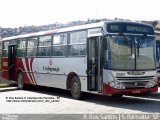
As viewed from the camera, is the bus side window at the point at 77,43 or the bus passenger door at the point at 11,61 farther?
the bus passenger door at the point at 11,61

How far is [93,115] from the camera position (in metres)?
11.3

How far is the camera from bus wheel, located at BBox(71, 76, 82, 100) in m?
15.4

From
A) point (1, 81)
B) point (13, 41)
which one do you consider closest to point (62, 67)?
point (13, 41)

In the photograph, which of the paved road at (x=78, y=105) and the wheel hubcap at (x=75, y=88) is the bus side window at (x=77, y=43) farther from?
the paved road at (x=78, y=105)

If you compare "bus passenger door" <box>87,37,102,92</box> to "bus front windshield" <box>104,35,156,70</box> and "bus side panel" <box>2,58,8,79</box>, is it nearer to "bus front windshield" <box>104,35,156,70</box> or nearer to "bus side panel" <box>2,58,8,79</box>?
"bus front windshield" <box>104,35,156,70</box>

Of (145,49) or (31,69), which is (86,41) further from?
(31,69)

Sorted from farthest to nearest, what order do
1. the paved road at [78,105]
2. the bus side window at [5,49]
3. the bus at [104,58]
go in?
the bus side window at [5,49] < the bus at [104,58] < the paved road at [78,105]

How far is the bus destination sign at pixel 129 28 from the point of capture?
46.1 ft

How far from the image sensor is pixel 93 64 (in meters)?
14.6

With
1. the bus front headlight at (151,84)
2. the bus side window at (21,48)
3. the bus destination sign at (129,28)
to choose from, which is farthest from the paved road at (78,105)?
the bus side window at (21,48)

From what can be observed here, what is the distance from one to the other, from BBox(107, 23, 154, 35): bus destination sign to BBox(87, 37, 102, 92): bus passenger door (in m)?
0.61

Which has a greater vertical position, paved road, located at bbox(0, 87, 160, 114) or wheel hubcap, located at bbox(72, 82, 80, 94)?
wheel hubcap, located at bbox(72, 82, 80, 94)

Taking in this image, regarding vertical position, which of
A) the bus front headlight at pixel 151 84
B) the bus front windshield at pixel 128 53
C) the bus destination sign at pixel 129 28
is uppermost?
the bus destination sign at pixel 129 28

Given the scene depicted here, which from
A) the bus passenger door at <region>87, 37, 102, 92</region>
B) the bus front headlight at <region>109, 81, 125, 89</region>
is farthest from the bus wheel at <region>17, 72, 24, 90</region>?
the bus front headlight at <region>109, 81, 125, 89</region>
